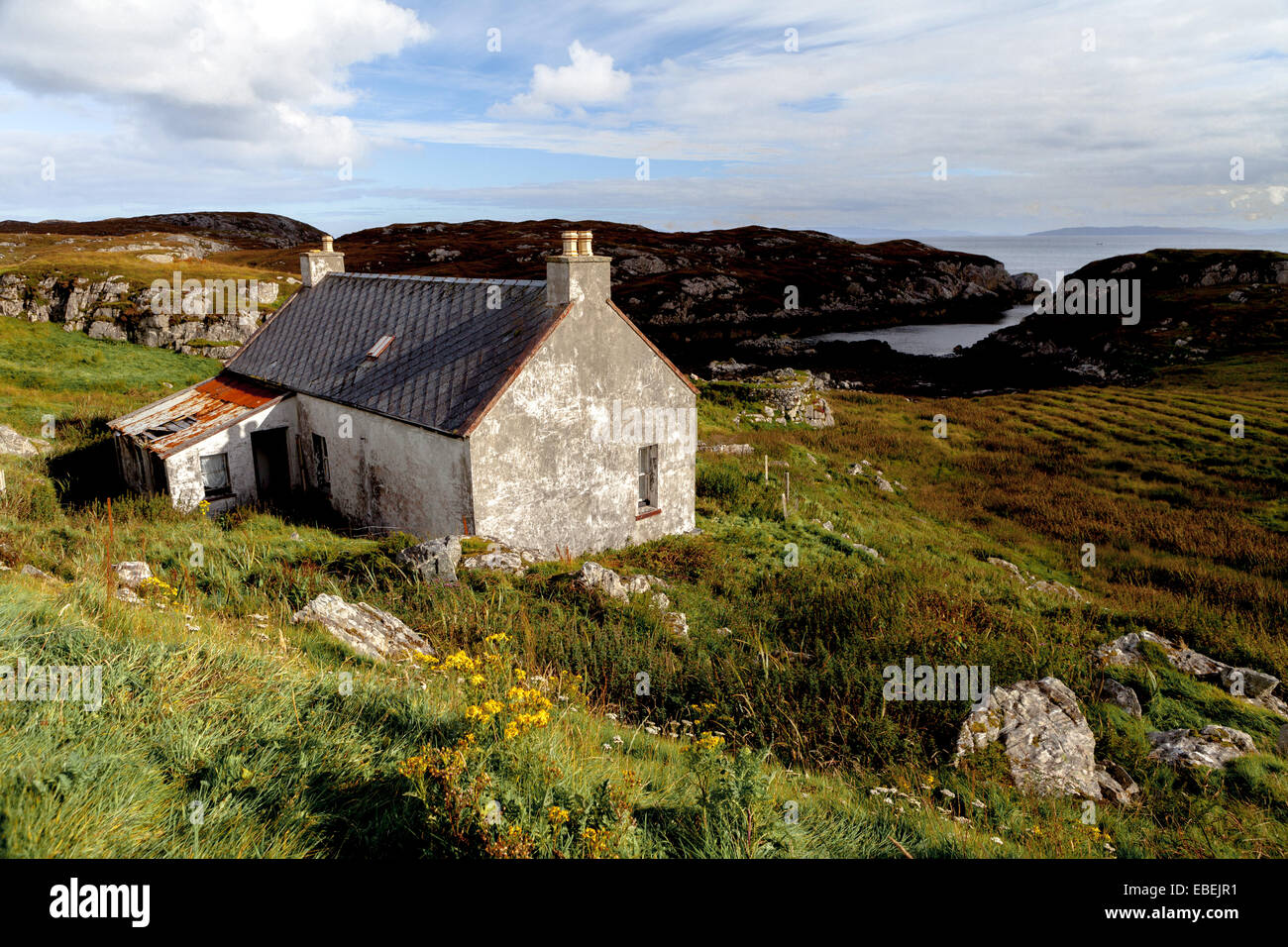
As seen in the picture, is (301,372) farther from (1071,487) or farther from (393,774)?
(1071,487)

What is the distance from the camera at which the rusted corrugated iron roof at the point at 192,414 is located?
19484 millimetres

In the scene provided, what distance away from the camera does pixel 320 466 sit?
20.6 m

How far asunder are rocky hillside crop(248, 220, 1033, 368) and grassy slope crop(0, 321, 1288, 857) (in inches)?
1771

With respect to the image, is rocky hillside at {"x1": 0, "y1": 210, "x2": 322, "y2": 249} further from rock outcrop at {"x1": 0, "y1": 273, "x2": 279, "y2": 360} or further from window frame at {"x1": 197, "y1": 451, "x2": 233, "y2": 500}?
window frame at {"x1": 197, "y1": 451, "x2": 233, "y2": 500}

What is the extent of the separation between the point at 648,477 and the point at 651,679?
33.3 ft

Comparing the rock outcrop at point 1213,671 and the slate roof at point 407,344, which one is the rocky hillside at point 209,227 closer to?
the slate roof at point 407,344

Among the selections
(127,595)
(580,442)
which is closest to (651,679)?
(127,595)

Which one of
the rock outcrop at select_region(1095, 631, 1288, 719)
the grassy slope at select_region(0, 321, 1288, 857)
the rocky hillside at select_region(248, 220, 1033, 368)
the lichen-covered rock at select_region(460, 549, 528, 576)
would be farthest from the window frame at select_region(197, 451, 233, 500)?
the rocky hillside at select_region(248, 220, 1033, 368)

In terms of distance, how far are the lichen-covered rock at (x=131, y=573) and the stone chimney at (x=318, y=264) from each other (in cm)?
1655

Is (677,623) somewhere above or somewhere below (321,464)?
below

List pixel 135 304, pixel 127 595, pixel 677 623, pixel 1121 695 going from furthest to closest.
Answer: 1. pixel 135 304
2. pixel 677 623
3. pixel 1121 695
4. pixel 127 595

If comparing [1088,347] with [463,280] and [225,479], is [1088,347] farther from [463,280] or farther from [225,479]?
[225,479]

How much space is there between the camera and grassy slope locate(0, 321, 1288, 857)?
15.7ft
